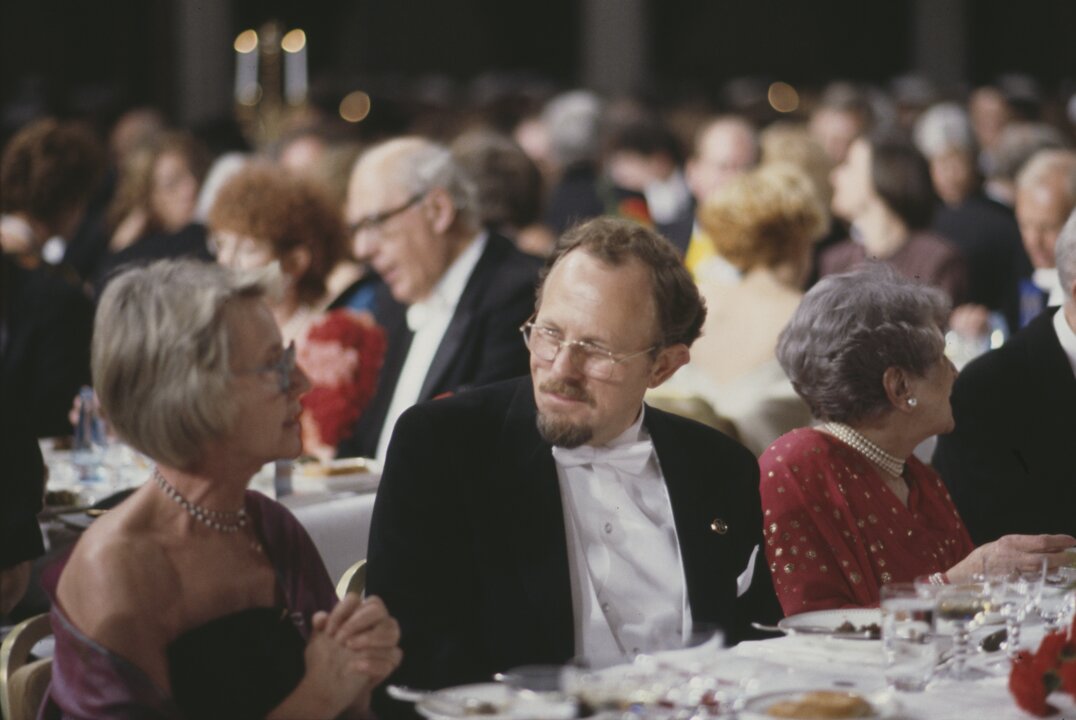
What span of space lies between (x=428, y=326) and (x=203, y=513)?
2671 mm

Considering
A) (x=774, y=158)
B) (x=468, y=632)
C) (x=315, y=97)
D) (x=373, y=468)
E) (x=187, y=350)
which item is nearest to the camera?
(x=187, y=350)

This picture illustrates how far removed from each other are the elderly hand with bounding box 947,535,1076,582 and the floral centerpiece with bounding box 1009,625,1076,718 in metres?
0.73

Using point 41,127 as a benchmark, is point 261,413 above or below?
below

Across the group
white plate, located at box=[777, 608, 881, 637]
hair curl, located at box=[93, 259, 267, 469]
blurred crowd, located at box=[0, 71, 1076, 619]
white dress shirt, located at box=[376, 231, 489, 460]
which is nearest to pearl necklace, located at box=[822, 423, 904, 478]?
white plate, located at box=[777, 608, 881, 637]

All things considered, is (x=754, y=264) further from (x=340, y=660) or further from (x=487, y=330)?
(x=340, y=660)

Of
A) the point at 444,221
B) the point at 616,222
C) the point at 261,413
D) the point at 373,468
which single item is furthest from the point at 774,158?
the point at 261,413

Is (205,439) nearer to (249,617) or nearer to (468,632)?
Result: (249,617)

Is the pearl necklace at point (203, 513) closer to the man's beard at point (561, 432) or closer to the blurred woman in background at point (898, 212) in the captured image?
the man's beard at point (561, 432)

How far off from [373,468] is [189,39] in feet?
35.5

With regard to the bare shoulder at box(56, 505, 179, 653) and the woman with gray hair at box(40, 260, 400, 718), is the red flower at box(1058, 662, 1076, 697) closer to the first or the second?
the woman with gray hair at box(40, 260, 400, 718)

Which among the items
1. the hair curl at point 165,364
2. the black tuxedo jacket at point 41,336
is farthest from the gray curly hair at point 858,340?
the black tuxedo jacket at point 41,336

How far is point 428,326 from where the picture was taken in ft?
16.2

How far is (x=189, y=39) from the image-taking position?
47.0 feet

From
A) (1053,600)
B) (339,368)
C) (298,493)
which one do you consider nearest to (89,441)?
(298,493)
